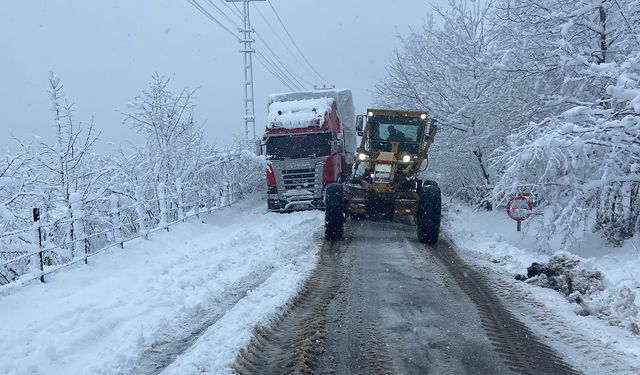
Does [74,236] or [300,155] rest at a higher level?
[300,155]

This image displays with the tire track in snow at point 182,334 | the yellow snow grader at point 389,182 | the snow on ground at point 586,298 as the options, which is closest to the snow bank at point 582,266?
the snow on ground at point 586,298

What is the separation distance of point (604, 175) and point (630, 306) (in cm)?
345

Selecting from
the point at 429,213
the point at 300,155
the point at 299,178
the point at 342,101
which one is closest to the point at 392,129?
the point at 429,213

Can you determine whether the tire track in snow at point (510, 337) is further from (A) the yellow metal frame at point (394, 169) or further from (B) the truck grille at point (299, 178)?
(B) the truck grille at point (299, 178)

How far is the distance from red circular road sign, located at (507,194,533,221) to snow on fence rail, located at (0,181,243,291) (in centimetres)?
756

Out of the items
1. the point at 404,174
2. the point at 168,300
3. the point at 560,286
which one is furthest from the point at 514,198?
the point at 168,300

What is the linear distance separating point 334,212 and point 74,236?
499cm

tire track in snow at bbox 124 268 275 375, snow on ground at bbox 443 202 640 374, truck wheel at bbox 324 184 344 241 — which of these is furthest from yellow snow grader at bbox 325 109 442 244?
tire track in snow at bbox 124 268 275 375

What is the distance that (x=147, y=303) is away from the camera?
20.9 feet

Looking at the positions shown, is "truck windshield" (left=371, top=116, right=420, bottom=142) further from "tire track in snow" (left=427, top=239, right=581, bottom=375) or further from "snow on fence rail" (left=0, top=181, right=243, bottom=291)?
"tire track in snow" (left=427, top=239, right=581, bottom=375)

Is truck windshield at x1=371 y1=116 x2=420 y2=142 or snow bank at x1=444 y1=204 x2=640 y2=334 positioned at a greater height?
truck windshield at x1=371 y1=116 x2=420 y2=142

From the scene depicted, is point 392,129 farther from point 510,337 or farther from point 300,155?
point 510,337

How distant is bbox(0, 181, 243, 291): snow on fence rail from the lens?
7449mm

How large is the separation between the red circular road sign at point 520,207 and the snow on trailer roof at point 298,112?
291 inches
